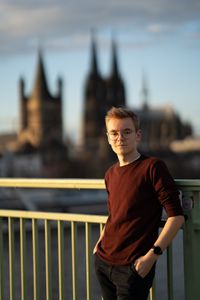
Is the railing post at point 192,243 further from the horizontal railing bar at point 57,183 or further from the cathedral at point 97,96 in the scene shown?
the cathedral at point 97,96

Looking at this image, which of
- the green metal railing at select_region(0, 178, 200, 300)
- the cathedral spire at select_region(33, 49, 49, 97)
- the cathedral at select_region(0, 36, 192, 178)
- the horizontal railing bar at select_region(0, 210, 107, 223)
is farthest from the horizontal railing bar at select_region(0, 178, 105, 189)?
the cathedral spire at select_region(33, 49, 49, 97)

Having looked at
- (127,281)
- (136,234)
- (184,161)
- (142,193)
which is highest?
(142,193)

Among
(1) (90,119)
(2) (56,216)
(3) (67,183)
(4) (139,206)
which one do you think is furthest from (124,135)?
(1) (90,119)

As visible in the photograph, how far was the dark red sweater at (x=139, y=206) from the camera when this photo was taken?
229 centimetres

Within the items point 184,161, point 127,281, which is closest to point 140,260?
point 127,281

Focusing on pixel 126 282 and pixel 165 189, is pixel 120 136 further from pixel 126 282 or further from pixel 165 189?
pixel 126 282

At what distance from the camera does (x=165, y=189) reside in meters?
2.27

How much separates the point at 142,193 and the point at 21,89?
3864 inches

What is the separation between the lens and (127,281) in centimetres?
233

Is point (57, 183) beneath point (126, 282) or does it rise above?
above

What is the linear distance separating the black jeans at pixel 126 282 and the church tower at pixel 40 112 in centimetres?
8951

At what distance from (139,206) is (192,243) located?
37 centimetres

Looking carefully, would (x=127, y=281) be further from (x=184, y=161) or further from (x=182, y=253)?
(x=184, y=161)

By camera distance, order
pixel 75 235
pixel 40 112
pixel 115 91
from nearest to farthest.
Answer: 1. pixel 75 235
2. pixel 40 112
3. pixel 115 91
